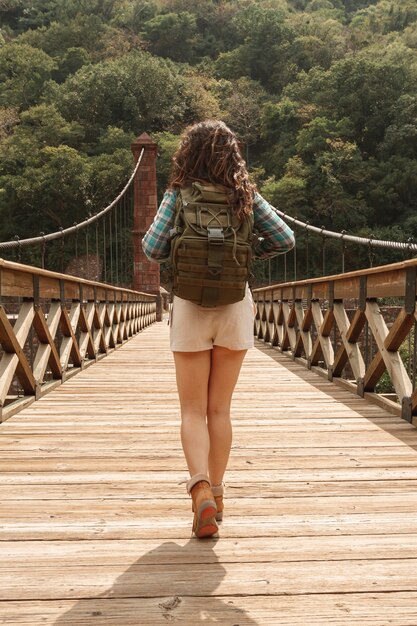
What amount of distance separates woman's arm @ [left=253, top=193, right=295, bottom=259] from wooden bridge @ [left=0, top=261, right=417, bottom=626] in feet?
2.14

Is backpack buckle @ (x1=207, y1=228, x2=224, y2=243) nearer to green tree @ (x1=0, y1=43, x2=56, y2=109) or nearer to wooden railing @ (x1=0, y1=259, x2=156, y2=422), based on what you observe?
wooden railing @ (x1=0, y1=259, x2=156, y2=422)

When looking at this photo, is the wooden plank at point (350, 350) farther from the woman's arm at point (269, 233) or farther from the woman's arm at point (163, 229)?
the woman's arm at point (163, 229)

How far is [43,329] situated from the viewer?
3.58 meters

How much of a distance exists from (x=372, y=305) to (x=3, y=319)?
168 centimetres

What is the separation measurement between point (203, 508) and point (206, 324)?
403mm

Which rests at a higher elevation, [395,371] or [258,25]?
[258,25]

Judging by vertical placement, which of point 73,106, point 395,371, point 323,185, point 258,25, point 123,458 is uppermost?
point 258,25

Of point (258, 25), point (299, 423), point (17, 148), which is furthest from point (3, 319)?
point (258, 25)

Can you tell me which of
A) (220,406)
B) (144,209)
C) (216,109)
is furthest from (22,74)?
(220,406)

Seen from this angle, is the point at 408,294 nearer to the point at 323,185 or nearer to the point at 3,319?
the point at 3,319

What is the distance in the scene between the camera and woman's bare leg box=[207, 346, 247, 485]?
166 centimetres

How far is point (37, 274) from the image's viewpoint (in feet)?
11.3

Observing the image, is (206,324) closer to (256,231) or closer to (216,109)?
(256,231)

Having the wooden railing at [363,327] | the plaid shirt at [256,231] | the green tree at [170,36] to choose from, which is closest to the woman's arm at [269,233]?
the plaid shirt at [256,231]
